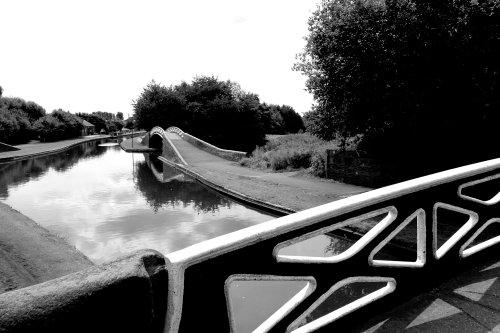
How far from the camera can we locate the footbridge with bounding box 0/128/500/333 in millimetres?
1342

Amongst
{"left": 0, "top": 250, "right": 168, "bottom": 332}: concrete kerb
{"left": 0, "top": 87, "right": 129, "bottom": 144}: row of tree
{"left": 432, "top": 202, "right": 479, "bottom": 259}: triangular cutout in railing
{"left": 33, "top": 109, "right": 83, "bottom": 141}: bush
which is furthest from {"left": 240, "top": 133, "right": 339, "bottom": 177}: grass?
{"left": 33, "top": 109, "right": 83, "bottom": 141}: bush

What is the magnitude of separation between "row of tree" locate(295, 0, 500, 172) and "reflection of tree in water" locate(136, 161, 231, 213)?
5.13m

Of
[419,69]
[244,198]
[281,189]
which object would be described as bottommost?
[244,198]

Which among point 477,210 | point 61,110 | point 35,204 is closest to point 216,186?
point 35,204

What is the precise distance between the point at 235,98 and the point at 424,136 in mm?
37134

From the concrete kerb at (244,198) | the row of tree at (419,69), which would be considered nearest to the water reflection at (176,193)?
the concrete kerb at (244,198)

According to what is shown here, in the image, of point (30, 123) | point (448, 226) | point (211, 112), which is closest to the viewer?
point (448, 226)

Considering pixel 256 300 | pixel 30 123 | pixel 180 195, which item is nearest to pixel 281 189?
pixel 180 195

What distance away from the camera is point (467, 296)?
2.65m

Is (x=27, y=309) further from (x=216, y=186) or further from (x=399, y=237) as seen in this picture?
(x=216, y=186)

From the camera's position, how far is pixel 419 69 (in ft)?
29.2

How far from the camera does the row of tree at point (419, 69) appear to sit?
8312 millimetres

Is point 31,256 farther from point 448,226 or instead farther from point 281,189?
point 448,226

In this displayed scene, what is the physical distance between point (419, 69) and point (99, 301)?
9362 millimetres
